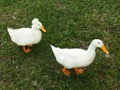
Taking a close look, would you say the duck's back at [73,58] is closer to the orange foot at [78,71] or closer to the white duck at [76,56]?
the white duck at [76,56]

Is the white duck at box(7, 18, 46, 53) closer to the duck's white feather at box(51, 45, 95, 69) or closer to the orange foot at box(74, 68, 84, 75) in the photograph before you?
the duck's white feather at box(51, 45, 95, 69)

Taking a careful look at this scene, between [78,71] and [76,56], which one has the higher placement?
[76,56]

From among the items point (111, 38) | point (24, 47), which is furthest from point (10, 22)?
point (111, 38)

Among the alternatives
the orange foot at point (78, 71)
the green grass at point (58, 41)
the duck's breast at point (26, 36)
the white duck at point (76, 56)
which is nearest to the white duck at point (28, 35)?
the duck's breast at point (26, 36)

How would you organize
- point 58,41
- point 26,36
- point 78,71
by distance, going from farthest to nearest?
point 58,41, point 26,36, point 78,71

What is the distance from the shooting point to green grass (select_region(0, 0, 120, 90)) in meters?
3.59

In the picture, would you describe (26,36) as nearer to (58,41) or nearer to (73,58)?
(58,41)

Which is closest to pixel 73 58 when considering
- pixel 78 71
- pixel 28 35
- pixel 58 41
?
pixel 78 71

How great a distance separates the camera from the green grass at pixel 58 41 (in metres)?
3.59

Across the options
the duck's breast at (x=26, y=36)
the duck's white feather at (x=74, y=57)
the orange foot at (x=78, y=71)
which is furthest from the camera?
the duck's breast at (x=26, y=36)

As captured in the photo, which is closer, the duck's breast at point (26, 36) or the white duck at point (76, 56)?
the white duck at point (76, 56)

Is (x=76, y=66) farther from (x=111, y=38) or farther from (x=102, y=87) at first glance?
(x=111, y=38)

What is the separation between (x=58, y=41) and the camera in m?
4.13

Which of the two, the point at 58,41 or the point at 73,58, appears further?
the point at 58,41
